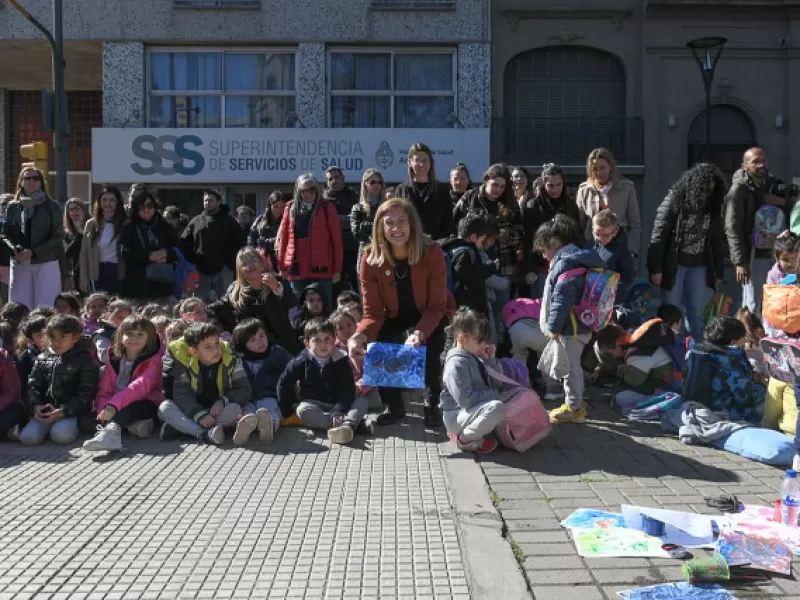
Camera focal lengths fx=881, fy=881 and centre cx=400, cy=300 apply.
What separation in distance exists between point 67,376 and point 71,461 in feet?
2.97

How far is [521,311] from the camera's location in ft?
24.1

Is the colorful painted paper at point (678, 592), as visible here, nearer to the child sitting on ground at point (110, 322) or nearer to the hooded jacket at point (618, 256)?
the hooded jacket at point (618, 256)

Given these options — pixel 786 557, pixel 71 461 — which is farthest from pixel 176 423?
pixel 786 557

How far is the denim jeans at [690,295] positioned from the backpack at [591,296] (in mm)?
1847

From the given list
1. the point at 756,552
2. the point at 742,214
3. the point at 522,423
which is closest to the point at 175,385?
the point at 522,423

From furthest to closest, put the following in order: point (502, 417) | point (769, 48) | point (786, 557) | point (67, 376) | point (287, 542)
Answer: point (769, 48)
point (67, 376)
point (502, 417)
point (287, 542)
point (786, 557)

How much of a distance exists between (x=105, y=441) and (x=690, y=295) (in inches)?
204

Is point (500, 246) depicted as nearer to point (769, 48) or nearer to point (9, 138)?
point (769, 48)

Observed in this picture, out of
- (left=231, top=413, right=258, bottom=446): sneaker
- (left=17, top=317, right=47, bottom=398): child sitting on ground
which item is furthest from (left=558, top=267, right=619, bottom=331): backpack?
(left=17, top=317, right=47, bottom=398): child sitting on ground

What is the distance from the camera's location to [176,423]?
6184mm

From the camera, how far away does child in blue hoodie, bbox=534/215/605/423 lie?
20.9ft

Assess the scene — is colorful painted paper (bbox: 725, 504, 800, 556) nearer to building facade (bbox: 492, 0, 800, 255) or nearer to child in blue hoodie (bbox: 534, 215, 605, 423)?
child in blue hoodie (bbox: 534, 215, 605, 423)

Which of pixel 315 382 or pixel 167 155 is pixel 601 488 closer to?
pixel 315 382

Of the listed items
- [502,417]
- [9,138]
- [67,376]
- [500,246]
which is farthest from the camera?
[9,138]
